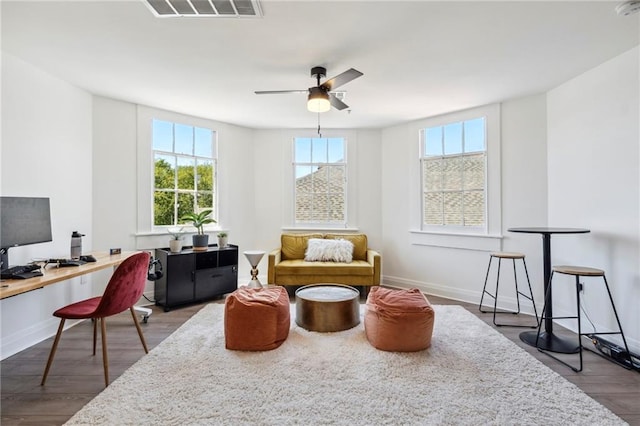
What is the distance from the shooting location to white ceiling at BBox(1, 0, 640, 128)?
81.7 inches

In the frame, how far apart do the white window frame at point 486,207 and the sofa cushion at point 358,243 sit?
2.61 feet

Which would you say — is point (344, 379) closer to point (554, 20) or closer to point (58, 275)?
point (58, 275)

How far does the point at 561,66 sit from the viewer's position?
285 centimetres

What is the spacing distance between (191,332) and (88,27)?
267cm

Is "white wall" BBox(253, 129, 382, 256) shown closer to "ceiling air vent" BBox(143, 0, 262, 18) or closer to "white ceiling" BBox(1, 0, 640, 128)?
"white ceiling" BBox(1, 0, 640, 128)

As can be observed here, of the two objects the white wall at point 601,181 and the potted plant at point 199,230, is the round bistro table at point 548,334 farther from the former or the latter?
the potted plant at point 199,230

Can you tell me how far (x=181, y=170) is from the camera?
171 inches

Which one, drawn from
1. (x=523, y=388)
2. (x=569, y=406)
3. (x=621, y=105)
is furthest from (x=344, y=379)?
(x=621, y=105)

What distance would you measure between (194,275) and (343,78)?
116 inches

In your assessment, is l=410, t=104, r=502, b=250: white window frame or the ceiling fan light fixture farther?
l=410, t=104, r=502, b=250: white window frame

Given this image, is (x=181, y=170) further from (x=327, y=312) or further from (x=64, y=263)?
(x=327, y=312)

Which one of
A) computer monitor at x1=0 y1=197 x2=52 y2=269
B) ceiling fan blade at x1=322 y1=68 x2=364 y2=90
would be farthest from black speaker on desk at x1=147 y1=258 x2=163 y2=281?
ceiling fan blade at x1=322 y1=68 x2=364 y2=90

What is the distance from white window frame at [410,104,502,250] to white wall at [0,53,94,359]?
4.30m

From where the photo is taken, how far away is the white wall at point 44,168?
261 centimetres
